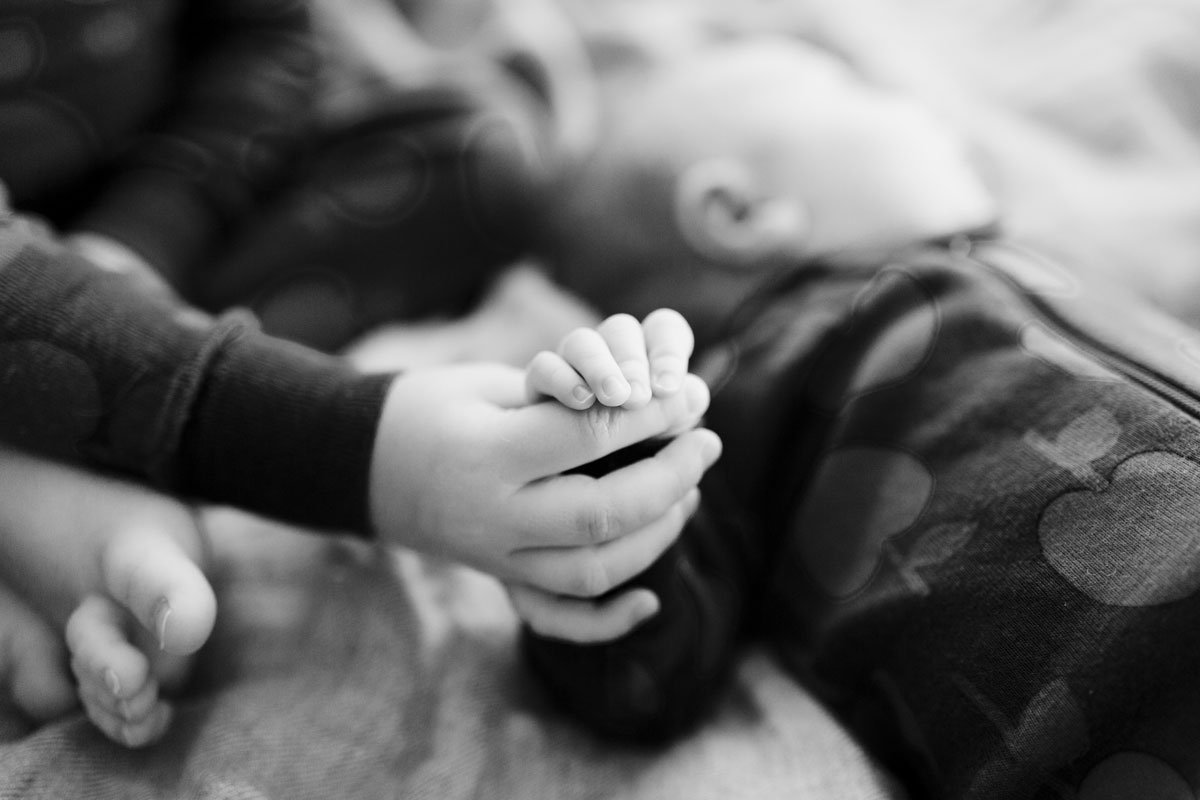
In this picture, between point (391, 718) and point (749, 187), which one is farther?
point (749, 187)

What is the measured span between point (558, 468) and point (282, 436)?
0.16 m

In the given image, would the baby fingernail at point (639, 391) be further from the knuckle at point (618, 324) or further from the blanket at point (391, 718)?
the blanket at point (391, 718)

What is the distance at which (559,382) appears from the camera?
41cm

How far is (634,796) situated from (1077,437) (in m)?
0.28

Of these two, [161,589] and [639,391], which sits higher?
[639,391]

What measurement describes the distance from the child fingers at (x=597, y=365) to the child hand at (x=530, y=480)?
0.02 m

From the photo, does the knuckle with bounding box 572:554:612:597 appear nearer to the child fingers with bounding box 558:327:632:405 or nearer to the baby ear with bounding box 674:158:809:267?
the child fingers with bounding box 558:327:632:405

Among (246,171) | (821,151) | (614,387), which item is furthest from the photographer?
(246,171)

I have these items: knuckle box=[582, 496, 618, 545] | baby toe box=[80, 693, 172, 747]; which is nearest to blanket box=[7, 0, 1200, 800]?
baby toe box=[80, 693, 172, 747]

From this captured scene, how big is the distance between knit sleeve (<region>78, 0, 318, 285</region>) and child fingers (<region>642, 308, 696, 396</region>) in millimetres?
444

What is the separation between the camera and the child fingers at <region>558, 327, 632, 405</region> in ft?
1.28

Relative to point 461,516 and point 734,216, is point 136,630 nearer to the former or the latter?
point 461,516

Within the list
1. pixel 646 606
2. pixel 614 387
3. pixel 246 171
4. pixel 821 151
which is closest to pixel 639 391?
pixel 614 387

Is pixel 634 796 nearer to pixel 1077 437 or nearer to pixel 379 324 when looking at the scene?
Result: pixel 1077 437
